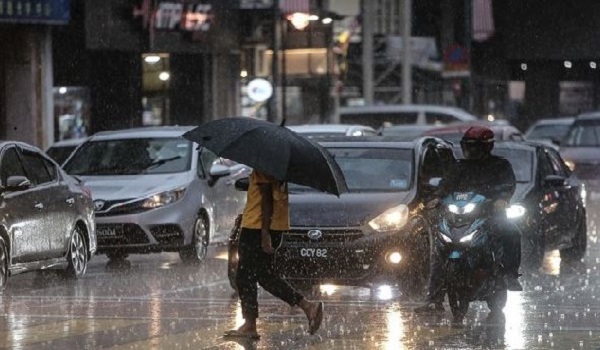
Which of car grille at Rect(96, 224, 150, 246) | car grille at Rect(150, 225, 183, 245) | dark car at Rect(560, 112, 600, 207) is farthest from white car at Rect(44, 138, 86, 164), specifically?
dark car at Rect(560, 112, 600, 207)

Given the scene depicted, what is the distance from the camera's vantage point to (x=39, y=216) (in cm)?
1709

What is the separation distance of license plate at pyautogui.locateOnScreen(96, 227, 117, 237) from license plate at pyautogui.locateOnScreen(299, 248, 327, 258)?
5.52 m

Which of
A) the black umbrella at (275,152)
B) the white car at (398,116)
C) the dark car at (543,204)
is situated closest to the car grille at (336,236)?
the black umbrella at (275,152)

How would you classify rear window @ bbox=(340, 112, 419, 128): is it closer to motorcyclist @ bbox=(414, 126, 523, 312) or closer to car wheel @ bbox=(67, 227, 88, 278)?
car wheel @ bbox=(67, 227, 88, 278)

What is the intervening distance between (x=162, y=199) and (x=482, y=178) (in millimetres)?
7105

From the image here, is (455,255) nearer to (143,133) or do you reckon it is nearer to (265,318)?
(265,318)

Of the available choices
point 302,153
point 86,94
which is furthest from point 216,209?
point 86,94

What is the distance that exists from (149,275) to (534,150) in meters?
4.77

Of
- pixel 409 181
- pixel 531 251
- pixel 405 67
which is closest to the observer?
pixel 409 181

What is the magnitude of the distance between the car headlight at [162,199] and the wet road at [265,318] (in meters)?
1.66

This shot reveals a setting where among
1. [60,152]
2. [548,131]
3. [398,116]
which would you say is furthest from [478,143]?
[548,131]

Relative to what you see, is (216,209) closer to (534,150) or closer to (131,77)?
(534,150)

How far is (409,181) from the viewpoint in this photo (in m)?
15.9

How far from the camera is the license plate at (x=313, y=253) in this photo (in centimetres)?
1466
